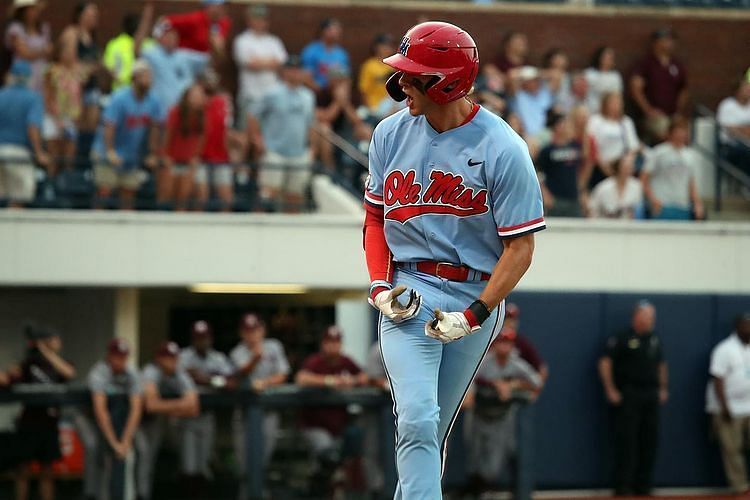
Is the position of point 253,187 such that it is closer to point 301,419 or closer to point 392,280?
point 301,419

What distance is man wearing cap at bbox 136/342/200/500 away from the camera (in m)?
10.6

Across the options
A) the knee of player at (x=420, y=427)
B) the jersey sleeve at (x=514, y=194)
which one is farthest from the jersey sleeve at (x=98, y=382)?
the jersey sleeve at (x=514, y=194)

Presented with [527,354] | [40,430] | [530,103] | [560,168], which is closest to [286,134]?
[530,103]

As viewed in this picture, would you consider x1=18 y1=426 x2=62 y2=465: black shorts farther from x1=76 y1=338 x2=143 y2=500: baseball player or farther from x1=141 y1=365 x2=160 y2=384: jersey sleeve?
x1=141 y1=365 x2=160 y2=384: jersey sleeve

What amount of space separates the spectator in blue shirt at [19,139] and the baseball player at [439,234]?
8.09m

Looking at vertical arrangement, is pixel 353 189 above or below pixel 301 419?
above

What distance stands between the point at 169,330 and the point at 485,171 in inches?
Answer: 456

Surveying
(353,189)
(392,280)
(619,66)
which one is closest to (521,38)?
(619,66)

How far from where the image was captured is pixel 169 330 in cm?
1634

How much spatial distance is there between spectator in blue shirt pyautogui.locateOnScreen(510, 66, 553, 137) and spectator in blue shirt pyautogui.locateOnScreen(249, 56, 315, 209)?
2.22 m

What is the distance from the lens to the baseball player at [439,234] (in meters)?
5.09

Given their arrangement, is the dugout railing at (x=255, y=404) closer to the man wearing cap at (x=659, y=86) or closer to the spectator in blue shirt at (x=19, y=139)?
the spectator in blue shirt at (x=19, y=139)

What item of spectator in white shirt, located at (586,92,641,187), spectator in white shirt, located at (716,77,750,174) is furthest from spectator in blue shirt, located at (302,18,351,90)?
spectator in white shirt, located at (716,77,750,174)

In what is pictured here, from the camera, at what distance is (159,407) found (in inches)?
422
